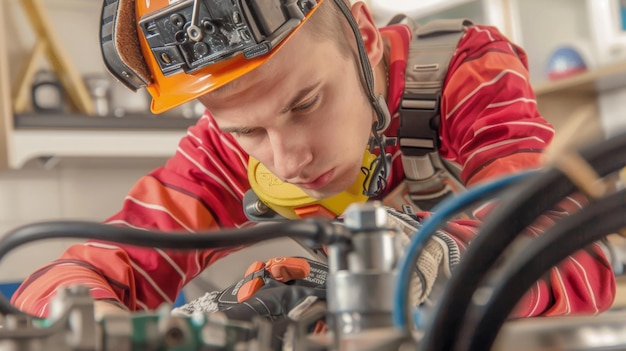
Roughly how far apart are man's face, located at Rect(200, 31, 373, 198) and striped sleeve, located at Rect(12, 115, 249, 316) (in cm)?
17

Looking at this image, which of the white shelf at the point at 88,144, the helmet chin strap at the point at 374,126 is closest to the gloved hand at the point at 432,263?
the helmet chin strap at the point at 374,126

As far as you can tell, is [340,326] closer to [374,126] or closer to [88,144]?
[374,126]

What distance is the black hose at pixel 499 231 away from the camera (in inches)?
10.7

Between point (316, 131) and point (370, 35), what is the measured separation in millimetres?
217

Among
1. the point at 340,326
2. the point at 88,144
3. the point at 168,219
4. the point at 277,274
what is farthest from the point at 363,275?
the point at 88,144

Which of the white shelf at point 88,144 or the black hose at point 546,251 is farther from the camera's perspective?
the white shelf at point 88,144

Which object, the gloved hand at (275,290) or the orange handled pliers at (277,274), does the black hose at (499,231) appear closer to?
the gloved hand at (275,290)

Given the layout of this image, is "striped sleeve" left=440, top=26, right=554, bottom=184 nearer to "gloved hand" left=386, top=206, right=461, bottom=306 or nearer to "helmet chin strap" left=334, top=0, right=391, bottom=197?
"helmet chin strap" left=334, top=0, right=391, bottom=197

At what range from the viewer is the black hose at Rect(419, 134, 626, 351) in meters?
0.27

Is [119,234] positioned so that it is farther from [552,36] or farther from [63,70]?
[552,36]

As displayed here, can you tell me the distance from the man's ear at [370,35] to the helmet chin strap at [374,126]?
0.22 feet

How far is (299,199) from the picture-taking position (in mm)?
1055

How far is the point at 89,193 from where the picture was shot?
2477 millimetres

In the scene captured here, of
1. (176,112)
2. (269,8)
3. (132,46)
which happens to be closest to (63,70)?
(176,112)
